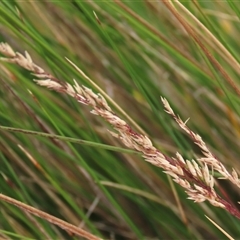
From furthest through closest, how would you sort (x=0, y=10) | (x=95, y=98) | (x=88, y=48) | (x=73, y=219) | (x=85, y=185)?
(x=88, y=48)
(x=85, y=185)
(x=73, y=219)
(x=0, y=10)
(x=95, y=98)

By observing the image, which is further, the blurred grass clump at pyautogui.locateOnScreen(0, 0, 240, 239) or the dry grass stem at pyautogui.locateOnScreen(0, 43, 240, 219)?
the blurred grass clump at pyautogui.locateOnScreen(0, 0, 240, 239)

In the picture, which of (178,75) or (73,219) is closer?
(73,219)

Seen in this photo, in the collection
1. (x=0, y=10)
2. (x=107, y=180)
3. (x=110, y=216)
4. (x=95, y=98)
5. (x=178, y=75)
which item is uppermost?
(x=0, y=10)

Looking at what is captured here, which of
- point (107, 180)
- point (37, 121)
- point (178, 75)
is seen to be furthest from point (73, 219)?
point (178, 75)

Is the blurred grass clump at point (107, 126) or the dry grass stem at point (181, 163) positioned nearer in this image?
the dry grass stem at point (181, 163)

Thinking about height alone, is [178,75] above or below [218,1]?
below

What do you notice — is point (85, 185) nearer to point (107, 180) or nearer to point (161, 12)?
point (107, 180)

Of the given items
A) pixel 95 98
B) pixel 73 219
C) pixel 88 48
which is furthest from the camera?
pixel 88 48

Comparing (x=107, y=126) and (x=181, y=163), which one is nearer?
(x=181, y=163)
